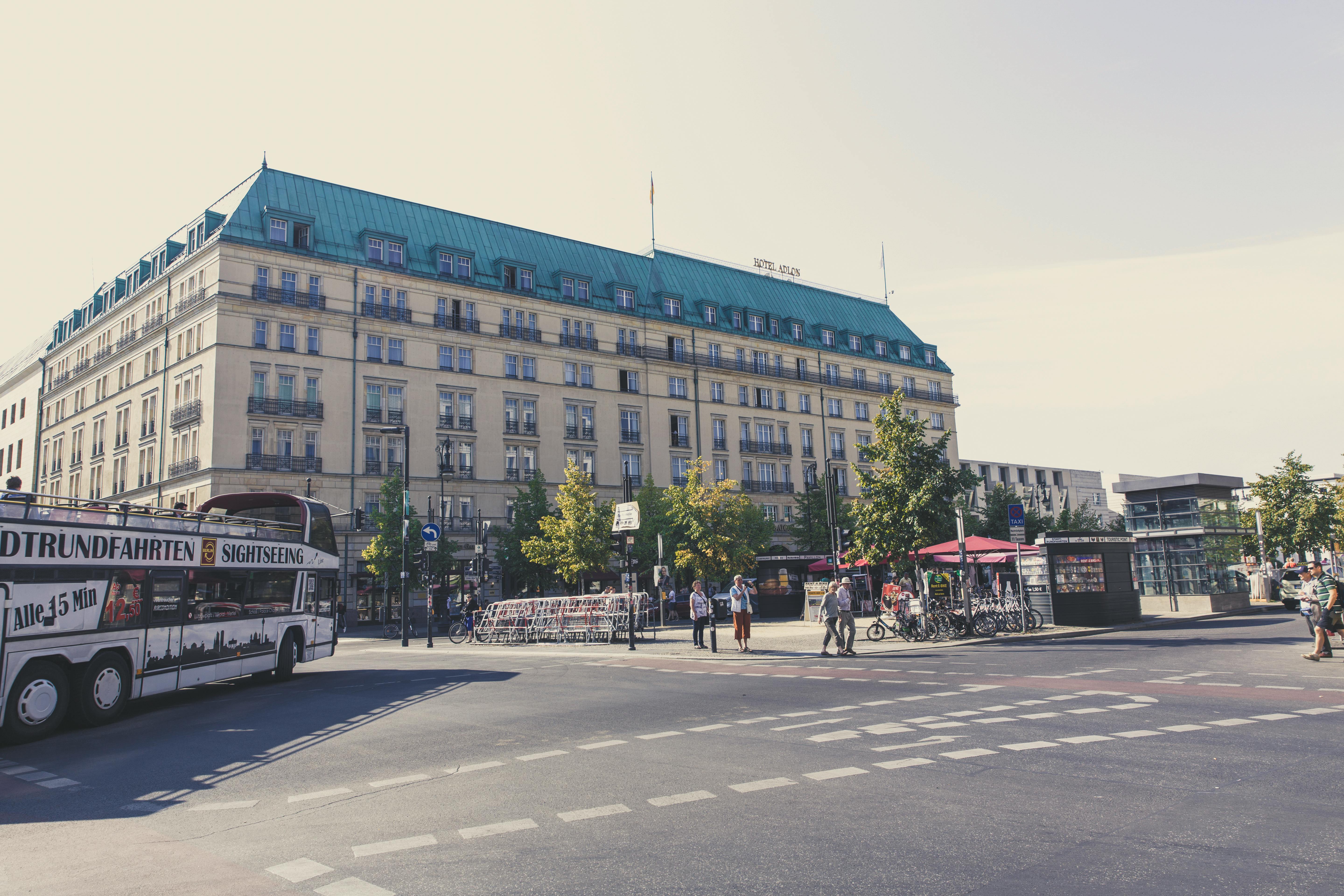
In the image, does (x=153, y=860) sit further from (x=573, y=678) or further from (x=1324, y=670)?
(x=1324, y=670)

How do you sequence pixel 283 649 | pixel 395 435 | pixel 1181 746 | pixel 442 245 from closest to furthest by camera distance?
1. pixel 1181 746
2. pixel 283 649
3. pixel 395 435
4. pixel 442 245

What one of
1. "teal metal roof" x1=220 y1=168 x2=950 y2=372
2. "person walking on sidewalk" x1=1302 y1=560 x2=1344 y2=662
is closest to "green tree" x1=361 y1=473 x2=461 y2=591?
"teal metal roof" x1=220 y1=168 x2=950 y2=372

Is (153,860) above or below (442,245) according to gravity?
below

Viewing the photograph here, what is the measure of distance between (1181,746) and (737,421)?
58107 millimetres

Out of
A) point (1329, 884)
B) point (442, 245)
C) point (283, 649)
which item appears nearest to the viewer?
point (1329, 884)

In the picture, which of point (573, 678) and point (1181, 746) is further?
point (573, 678)

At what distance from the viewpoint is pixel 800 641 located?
2555cm

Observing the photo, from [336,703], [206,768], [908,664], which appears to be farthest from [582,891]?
[908,664]

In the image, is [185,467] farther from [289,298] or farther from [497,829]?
[497,829]

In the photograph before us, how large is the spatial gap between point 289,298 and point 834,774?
47.9 m

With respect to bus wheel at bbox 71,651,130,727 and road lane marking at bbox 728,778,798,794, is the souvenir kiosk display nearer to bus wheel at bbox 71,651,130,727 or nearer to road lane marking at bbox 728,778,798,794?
road lane marking at bbox 728,778,798,794

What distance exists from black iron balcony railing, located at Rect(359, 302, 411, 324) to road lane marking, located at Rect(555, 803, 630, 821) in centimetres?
4839

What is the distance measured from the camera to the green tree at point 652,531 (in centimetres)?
4938

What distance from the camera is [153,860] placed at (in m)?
6.13
